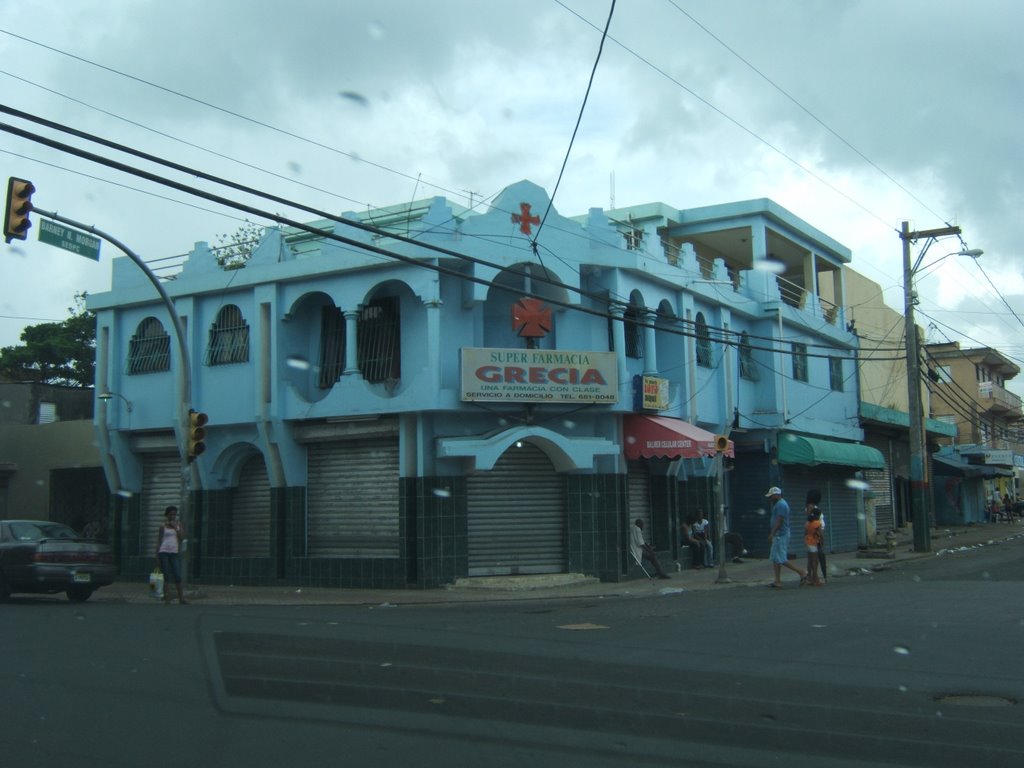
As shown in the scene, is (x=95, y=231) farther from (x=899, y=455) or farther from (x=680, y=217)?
(x=899, y=455)

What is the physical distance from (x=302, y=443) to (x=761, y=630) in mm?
12592

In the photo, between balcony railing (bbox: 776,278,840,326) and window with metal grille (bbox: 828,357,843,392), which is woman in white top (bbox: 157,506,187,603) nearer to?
balcony railing (bbox: 776,278,840,326)

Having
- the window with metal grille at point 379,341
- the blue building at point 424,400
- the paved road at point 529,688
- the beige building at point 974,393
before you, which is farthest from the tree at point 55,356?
the beige building at point 974,393

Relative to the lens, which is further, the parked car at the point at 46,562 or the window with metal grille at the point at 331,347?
the window with metal grille at the point at 331,347

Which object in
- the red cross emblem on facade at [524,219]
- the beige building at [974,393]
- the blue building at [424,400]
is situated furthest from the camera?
the beige building at [974,393]

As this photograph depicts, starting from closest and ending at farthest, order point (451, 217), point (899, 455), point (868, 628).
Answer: point (868, 628) → point (451, 217) → point (899, 455)

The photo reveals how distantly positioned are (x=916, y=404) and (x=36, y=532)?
21.5 metres

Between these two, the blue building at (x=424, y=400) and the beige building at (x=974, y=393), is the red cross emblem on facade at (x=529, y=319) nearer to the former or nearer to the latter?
the blue building at (x=424, y=400)

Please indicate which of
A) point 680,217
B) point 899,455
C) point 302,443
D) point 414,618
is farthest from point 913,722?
point 899,455

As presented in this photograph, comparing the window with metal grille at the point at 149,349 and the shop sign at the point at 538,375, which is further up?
the window with metal grille at the point at 149,349

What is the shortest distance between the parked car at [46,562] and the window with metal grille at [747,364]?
16587 millimetres

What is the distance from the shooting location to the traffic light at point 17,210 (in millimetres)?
12539

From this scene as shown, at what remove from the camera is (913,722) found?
712cm

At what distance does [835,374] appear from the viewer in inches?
1283
